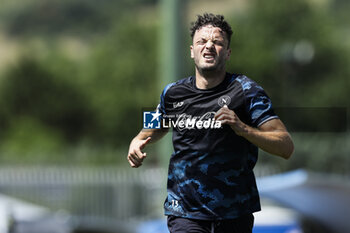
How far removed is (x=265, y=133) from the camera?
8.73ft

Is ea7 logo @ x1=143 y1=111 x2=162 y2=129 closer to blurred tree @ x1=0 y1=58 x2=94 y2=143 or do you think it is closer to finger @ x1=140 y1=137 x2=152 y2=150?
finger @ x1=140 y1=137 x2=152 y2=150

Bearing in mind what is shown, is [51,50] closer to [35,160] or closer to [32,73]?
[32,73]

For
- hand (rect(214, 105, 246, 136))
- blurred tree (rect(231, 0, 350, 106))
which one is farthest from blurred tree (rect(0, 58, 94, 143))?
hand (rect(214, 105, 246, 136))

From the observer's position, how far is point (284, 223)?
547 cm

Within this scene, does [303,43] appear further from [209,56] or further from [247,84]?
[209,56]

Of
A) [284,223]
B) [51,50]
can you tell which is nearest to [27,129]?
[51,50]

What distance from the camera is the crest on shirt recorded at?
2.74 m

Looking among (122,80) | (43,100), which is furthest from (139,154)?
(43,100)

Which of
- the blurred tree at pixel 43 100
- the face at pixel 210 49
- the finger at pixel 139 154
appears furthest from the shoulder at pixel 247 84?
the blurred tree at pixel 43 100

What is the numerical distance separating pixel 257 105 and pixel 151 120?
0.41 metres

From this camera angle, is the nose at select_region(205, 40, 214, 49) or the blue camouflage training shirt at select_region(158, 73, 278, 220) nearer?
the nose at select_region(205, 40, 214, 49)

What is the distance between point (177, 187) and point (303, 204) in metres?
2.82

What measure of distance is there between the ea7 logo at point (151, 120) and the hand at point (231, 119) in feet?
0.86

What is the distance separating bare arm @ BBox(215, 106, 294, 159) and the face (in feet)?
0.57
